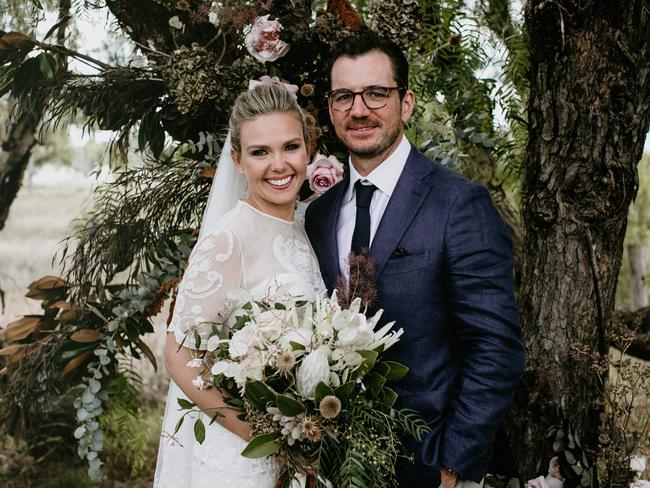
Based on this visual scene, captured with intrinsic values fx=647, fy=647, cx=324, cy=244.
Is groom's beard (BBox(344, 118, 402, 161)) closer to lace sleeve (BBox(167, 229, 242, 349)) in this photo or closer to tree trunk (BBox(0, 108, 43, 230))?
lace sleeve (BBox(167, 229, 242, 349))

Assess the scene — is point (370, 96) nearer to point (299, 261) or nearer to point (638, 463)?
point (299, 261)

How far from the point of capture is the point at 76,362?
2.88 m

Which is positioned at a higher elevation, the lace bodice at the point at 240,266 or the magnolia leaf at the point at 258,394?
the lace bodice at the point at 240,266

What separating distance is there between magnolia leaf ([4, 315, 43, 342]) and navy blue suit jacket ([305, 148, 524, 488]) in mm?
1973

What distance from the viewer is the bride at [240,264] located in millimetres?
1965

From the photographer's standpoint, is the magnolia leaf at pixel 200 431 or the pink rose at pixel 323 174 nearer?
the magnolia leaf at pixel 200 431

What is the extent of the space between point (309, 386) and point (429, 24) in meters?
2.12

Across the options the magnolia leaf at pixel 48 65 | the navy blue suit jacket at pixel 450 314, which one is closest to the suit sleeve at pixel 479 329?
the navy blue suit jacket at pixel 450 314

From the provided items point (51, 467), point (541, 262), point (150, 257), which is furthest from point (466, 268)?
point (51, 467)

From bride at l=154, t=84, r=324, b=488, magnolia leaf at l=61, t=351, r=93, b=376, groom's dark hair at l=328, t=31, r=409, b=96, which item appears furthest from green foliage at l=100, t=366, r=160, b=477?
groom's dark hair at l=328, t=31, r=409, b=96

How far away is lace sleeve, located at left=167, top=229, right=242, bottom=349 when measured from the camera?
1938 millimetres

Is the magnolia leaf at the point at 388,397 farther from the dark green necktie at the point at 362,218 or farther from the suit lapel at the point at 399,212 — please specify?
the dark green necktie at the point at 362,218

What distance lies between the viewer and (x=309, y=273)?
7.13 feet

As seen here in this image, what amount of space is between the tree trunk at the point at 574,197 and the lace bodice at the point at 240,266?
46.8 inches
